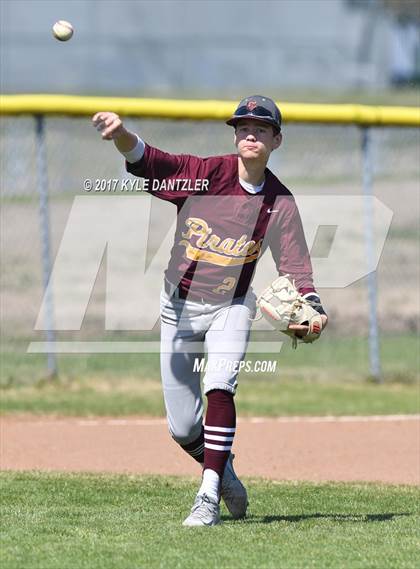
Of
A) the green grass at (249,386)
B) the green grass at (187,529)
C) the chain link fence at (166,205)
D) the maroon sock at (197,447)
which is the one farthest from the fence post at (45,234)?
the maroon sock at (197,447)

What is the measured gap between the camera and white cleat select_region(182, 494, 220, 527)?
5.18m

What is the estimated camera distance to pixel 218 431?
5312mm

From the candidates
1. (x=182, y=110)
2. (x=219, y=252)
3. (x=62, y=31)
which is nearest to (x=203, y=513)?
(x=219, y=252)

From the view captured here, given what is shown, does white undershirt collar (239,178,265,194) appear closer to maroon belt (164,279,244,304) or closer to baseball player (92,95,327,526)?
baseball player (92,95,327,526)

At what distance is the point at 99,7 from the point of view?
94.1 feet

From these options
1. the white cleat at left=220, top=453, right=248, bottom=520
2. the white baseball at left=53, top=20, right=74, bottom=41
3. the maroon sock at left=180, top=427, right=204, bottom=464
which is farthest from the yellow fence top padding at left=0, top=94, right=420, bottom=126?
the white cleat at left=220, top=453, right=248, bottom=520

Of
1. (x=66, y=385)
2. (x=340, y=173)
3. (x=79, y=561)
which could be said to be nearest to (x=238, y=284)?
(x=79, y=561)

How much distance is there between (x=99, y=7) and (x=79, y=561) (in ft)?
84.0

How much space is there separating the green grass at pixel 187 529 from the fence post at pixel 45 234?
3.37 meters

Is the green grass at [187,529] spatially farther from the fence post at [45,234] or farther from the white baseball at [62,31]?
the fence post at [45,234]

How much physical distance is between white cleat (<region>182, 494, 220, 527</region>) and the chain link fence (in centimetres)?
556

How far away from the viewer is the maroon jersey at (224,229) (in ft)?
18.1

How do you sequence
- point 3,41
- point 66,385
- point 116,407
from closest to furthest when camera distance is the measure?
point 116,407 → point 66,385 → point 3,41

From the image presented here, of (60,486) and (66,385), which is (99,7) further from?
(60,486)
